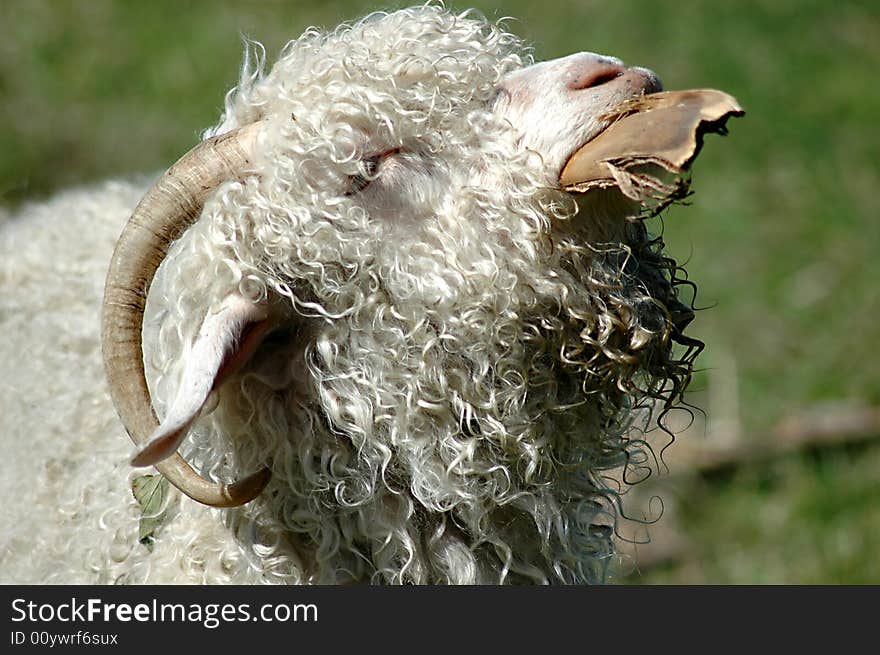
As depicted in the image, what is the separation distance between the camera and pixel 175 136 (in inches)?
245

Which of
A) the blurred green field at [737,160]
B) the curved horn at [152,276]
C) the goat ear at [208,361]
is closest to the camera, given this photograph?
the goat ear at [208,361]

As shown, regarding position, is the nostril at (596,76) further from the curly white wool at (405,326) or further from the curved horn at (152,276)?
the curved horn at (152,276)

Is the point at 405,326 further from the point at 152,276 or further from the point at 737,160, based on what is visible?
the point at 737,160

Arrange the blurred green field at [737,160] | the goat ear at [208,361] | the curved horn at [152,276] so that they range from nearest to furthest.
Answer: the goat ear at [208,361] → the curved horn at [152,276] → the blurred green field at [737,160]

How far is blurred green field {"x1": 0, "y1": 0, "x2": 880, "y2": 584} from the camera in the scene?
452cm

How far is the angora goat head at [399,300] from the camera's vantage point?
2168mm

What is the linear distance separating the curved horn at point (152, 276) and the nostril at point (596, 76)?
61 cm

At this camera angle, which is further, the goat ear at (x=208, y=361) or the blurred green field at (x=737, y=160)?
the blurred green field at (x=737, y=160)

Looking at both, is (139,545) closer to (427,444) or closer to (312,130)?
(427,444)

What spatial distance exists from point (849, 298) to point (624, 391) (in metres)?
3.60

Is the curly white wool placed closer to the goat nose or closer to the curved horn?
the curved horn

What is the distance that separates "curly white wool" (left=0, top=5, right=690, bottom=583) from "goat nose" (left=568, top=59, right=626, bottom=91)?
0.16m

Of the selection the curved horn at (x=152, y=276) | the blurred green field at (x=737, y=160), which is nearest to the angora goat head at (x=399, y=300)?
the curved horn at (x=152, y=276)
